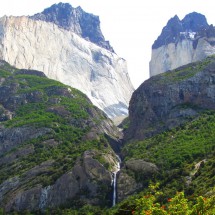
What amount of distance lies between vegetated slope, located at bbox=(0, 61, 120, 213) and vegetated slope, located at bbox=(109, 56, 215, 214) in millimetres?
6720

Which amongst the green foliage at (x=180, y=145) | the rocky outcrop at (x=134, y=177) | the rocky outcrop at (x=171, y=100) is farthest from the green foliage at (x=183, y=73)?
the rocky outcrop at (x=134, y=177)

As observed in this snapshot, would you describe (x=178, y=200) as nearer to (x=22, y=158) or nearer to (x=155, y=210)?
(x=155, y=210)

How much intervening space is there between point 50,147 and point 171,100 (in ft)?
136

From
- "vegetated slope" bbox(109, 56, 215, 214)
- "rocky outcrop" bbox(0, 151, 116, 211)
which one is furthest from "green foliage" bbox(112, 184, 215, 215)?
"rocky outcrop" bbox(0, 151, 116, 211)

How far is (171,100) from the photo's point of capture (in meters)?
140

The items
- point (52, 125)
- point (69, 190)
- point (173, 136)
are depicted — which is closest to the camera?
point (69, 190)

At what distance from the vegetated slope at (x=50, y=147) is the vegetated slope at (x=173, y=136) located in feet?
22.0

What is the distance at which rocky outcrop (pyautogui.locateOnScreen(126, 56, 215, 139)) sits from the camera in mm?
133000

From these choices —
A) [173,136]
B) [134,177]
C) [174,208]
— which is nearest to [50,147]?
[134,177]

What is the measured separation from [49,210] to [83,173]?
40.8 ft

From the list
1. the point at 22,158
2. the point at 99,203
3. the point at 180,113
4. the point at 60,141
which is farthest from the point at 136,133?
the point at 99,203

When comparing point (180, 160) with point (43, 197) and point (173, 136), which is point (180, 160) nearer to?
point (173, 136)

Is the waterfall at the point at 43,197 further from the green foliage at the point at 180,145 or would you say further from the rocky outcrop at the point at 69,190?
the green foliage at the point at 180,145

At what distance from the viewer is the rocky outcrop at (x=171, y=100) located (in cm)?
13300
